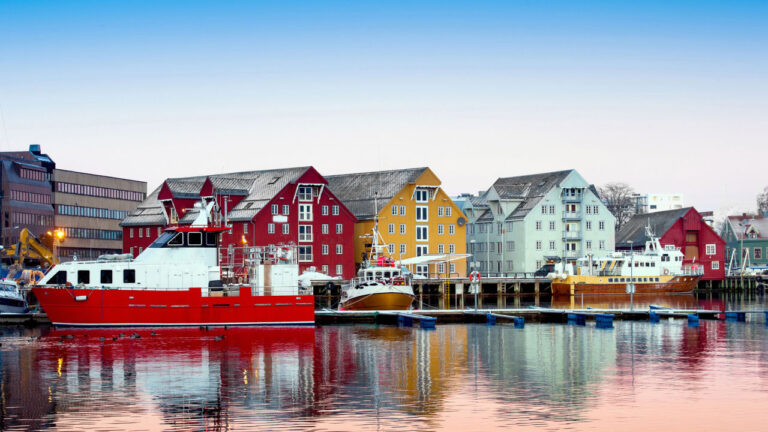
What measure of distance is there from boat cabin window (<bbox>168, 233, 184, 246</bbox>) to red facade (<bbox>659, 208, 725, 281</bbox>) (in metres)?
69.6

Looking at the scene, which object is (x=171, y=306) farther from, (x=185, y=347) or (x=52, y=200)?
(x=52, y=200)

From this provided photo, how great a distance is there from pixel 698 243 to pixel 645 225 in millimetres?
7233

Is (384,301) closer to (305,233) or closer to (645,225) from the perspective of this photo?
(305,233)

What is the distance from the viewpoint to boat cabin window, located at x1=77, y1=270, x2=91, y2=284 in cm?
4716

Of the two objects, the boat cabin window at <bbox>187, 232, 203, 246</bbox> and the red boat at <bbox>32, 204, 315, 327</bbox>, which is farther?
the boat cabin window at <bbox>187, 232, 203, 246</bbox>

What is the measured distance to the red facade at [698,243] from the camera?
353 feet

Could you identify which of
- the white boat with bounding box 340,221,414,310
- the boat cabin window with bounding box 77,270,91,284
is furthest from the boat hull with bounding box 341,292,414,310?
the boat cabin window with bounding box 77,270,91,284

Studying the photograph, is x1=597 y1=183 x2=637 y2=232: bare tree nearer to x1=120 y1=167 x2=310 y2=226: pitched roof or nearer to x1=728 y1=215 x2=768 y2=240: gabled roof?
x1=728 y1=215 x2=768 y2=240: gabled roof

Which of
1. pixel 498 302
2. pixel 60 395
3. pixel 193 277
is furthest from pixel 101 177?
pixel 60 395

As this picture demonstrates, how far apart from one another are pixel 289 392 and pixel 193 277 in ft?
65.2

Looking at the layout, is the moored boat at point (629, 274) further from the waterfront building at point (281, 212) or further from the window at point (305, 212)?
the window at point (305, 212)

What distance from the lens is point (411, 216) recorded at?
95562mm

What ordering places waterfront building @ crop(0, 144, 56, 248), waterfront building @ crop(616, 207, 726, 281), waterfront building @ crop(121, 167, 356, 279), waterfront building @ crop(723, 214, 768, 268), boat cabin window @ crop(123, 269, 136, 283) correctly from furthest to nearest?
1. waterfront building @ crop(723, 214, 768, 268)
2. waterfront building @ crop(0, 144, 56, 248)
3. waterfront building @ crop(616, 207, 726, 281)
4. waterfront building @ crop(121, 167, 356, 279)
5. boat cabin window @ crop(123, 269, 136, 283)

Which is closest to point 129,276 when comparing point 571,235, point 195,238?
point 195,238
